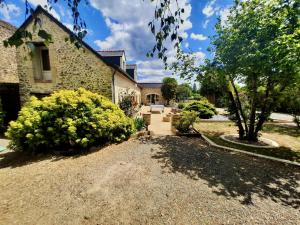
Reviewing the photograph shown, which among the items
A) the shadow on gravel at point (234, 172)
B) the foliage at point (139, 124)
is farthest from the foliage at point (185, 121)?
the shadow on gravel at point (234, 172)

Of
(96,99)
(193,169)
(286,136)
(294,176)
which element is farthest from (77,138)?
(286,136)

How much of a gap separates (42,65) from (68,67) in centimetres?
227

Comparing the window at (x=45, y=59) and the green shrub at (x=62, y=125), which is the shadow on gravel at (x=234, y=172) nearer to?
the green shrub at (x=62, y=125)

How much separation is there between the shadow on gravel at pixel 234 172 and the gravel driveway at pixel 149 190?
0.02 m

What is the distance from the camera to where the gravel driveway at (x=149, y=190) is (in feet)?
10.6

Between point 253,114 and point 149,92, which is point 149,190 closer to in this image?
point 253,114

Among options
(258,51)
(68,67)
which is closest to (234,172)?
(258,51)

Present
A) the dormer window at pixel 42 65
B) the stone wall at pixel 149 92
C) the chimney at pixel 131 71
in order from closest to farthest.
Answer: the dormer window at pixel 42 65, the chimney at pixel 131 71, the stone wall at pixel 149 92

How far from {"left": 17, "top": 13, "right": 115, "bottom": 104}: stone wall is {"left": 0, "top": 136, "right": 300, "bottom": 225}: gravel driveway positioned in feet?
16.8

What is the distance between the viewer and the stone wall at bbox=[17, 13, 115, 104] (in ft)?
31.9

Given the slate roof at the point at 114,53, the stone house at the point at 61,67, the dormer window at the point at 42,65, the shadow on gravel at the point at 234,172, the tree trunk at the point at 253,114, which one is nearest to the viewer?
the shadow on gravel at the point at 234,172

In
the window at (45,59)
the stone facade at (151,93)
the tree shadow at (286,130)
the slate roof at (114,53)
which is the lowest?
the tree shadow at (286,130)

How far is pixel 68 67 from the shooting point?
10.1 m

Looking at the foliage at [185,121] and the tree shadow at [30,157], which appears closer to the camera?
the tree shadow at [30,157]
